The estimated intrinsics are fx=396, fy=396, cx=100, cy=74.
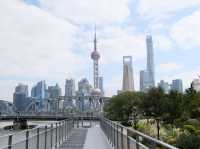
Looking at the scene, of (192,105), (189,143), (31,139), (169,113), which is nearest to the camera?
(31,139)

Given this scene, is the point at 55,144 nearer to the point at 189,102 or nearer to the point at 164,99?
the point at 164,99

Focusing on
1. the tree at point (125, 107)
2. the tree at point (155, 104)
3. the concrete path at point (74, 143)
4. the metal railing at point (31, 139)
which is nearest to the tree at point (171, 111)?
the tree at point (155, 104)

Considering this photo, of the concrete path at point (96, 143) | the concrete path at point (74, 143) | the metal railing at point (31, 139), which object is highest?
the metal railing at point (31, 139)

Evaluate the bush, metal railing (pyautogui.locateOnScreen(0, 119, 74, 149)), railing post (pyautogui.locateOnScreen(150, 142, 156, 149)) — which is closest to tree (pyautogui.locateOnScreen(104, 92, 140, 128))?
the bush

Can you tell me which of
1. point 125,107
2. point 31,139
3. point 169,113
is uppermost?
point 125,107

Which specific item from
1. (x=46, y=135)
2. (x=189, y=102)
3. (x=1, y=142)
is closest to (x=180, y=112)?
(x=189, y=102)

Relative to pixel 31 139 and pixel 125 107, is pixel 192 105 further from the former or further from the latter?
pixel 31 139

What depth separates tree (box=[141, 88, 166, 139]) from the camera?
46.7 metres

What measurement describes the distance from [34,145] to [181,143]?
52.2 feet

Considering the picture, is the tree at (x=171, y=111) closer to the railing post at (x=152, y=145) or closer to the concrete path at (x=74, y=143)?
the concrete path at (x=74, y=143)

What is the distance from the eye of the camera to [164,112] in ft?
153

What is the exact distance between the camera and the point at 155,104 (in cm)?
4800

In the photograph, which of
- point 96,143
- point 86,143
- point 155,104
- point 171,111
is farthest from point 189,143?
point 155,104

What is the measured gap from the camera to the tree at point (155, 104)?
46.7m
